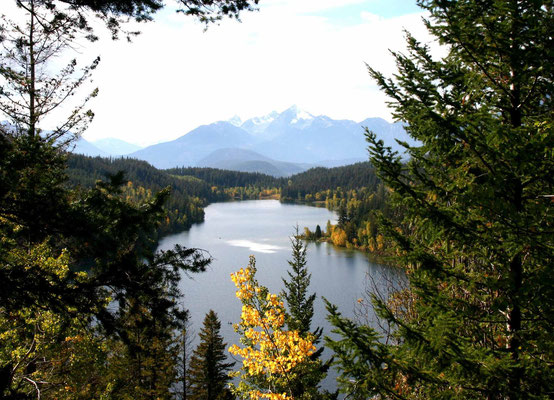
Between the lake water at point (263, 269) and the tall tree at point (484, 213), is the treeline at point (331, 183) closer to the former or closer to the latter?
the lake water at point (263, 269)

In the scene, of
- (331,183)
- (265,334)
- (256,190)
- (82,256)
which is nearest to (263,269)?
(265,334)

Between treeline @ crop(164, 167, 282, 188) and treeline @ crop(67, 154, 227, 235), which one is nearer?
treeline @ crop(67, 154, 227, 235)

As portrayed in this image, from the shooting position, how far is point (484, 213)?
3545 millimetres

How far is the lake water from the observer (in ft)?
97.5

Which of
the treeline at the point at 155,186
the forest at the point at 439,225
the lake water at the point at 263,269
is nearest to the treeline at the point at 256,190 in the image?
the treeline at the point at 155,186

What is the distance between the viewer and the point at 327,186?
150250mm

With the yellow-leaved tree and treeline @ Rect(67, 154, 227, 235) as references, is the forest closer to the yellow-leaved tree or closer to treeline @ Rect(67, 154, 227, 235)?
the yellow-leaved tree

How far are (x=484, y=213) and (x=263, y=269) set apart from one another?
1613 inches

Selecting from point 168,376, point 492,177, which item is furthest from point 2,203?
point 168,376

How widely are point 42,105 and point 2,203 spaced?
4.38 meters

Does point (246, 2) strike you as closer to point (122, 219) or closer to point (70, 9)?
point (70, 9)

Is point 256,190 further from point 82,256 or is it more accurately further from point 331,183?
point 82,256

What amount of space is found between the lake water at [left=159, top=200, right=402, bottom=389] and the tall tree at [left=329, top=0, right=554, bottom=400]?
8.39 m

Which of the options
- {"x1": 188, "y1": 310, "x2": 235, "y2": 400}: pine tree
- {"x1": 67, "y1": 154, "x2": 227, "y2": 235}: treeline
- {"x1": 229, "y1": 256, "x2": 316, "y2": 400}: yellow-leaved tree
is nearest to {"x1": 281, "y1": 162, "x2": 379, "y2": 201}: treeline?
{"x1": 67, "y1": 154, "x2": 227, "y2": 235}: treeline
